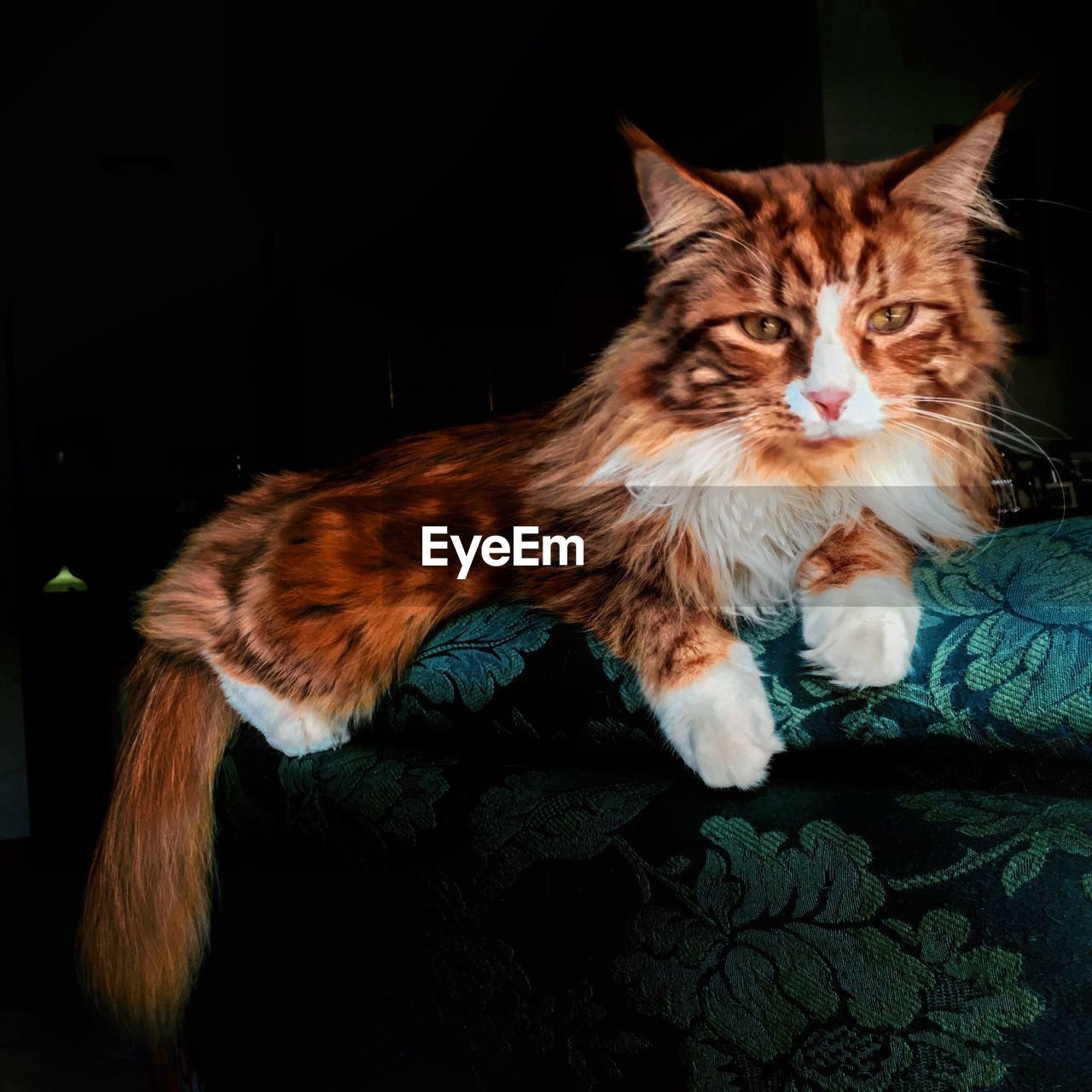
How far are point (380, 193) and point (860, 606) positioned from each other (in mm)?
1411

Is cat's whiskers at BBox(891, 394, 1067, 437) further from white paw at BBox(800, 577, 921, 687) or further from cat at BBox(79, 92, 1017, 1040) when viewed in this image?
white paw at BBox(800, 577, 921, 687)

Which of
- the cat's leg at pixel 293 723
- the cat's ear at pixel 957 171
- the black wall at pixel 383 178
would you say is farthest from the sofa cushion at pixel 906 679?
the black wall at pixel 383 178

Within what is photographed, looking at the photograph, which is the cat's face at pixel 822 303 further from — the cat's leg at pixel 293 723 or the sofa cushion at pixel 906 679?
the cat's leg at pixel 293 723

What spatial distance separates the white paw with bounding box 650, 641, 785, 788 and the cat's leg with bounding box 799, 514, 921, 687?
0.05 meters

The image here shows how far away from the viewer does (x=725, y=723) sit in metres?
0.66

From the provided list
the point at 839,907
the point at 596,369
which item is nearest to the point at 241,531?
the point at 596,369

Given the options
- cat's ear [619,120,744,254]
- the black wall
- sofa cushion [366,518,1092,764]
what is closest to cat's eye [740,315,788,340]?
cat's ear [619,120,744,254]

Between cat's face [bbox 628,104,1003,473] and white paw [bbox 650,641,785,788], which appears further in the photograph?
cat's face [bbox 628,104,1003,473]

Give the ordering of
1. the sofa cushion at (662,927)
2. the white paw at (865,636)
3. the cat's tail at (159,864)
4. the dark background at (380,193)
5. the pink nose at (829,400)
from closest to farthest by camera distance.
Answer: the sofa cushion at (662,927)
the white paw at (865,636)
the pink nose at (829,400)
the cat's tail at (159,864)
the dark background at (380,193)

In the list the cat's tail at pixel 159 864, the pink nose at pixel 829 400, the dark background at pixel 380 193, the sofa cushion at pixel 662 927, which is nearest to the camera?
the sofa cushion at pixel 662 927

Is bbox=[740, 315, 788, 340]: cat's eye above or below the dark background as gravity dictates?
below

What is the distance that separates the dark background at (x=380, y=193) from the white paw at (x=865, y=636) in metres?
0.71

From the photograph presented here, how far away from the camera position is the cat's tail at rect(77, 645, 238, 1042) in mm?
968

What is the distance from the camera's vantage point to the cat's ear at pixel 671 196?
940mm
